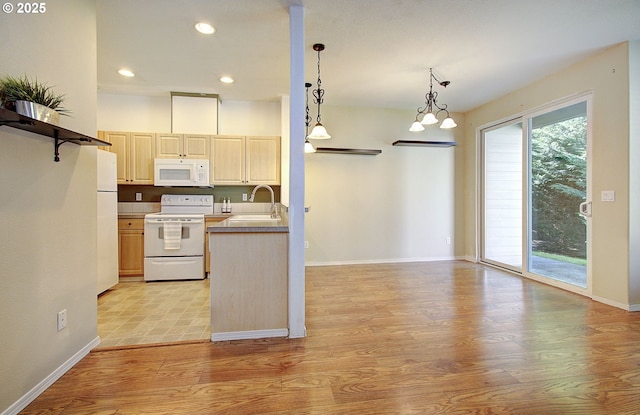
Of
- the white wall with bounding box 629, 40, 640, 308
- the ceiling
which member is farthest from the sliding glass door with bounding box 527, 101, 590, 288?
the ceiling

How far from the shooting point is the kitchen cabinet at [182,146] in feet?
13.1

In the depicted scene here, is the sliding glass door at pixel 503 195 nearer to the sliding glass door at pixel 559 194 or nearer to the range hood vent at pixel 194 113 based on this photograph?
the sliding glass door at pixel 559 194

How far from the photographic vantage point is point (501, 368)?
1.80 m

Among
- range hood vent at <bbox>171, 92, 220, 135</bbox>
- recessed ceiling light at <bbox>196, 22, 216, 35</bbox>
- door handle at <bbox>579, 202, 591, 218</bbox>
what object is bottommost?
door handle at <bbox>579, 202, 591, 218</bbox>

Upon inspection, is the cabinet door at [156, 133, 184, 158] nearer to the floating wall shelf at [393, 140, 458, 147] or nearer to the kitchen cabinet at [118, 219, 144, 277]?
the kitchen cabinet at [118, 219, 144, 277]

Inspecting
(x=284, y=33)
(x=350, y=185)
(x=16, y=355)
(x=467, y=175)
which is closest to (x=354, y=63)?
(x=284, y=33)

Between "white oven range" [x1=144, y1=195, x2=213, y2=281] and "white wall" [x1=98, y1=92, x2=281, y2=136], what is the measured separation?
153 cm

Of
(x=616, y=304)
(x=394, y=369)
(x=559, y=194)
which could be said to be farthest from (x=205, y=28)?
(x=616, y=304)

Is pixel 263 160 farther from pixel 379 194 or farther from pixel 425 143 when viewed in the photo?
pixel 425 143

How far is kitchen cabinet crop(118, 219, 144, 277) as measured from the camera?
12.2ft

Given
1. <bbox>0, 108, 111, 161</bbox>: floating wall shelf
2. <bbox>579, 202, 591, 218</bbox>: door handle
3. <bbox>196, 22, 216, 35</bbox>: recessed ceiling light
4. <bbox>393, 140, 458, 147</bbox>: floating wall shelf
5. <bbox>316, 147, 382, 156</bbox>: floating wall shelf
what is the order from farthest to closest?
<bbox>393, 140, 458, 147</bbox>: floating wall shelf
<bbox>316, 147, 382, 156</bbox>: floating wall shelf
<bbox>579, 202, 591, 218</bbox>: door handle
<bbox>196, 22, 216, 35</bbox>: recessed ceiling light
<bbox>0, 108, 111, 161</bbox>: floating wall shelf

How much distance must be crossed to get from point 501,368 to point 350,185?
10.8ft

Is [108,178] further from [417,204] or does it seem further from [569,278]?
[569,278]

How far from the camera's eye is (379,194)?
4762 millimetres
